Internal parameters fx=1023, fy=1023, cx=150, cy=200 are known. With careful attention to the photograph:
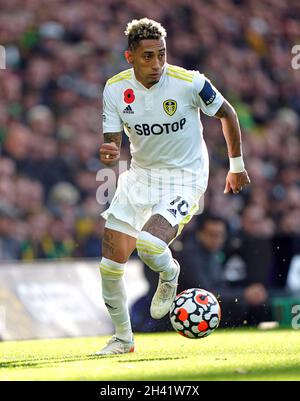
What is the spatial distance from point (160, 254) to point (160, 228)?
0.59ft

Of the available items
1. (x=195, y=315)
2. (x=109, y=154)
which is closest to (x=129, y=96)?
(x=109, y=154)

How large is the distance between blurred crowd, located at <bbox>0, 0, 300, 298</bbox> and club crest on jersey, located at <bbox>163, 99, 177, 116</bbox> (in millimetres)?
4329

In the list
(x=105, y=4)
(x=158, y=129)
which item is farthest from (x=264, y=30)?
(x=158, y=129)

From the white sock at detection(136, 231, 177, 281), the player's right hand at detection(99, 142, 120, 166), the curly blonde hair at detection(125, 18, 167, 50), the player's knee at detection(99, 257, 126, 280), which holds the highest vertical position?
the curly blonde hair at detection(125, 18, 167, 50)

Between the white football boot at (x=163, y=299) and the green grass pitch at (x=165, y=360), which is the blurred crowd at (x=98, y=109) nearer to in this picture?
the green grass pitch at (x=165, y=360)

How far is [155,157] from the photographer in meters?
7.41

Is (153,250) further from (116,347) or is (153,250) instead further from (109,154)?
(116,347)

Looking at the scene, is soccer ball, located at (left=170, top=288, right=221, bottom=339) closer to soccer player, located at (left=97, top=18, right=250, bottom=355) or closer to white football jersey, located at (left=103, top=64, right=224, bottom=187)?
soccer player, located at (left=97, top=18, right=250, bottom=355)

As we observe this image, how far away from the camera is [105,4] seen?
52.1 feet

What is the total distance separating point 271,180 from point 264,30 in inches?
125

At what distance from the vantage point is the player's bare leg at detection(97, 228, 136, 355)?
7379 millimetres

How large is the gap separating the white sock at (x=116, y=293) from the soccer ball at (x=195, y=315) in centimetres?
41

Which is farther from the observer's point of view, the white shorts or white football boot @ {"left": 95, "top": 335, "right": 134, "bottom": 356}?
white football boot @ {"left": 95, "top": 335, "right": 134, "bottom": 356}

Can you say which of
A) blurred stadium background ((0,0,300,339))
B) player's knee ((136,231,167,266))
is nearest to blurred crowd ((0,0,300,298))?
blurred stadium background ((0,0,300,339))
